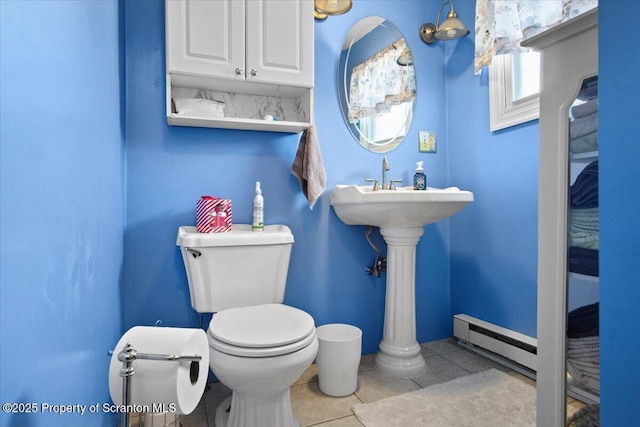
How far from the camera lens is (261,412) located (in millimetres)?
1236

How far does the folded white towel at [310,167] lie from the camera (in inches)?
68.4

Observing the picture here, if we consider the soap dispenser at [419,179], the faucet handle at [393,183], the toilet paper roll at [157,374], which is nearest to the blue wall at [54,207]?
the toilet paper roll at [157,374]

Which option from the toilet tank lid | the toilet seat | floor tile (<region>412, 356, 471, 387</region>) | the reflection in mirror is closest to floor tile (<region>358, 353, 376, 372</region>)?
floor tile (<region>412, 356, 471, 387</region>)

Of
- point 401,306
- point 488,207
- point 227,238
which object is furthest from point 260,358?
point 488,207

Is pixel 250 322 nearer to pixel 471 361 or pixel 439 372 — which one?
pixel 439 372

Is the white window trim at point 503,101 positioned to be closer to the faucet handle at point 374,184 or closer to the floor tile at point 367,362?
the faucet handle at point 374,184

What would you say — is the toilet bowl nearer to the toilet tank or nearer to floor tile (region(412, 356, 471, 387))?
the toilet tank

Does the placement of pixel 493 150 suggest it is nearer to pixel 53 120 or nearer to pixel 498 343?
pixel 498 343

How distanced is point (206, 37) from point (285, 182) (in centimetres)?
75

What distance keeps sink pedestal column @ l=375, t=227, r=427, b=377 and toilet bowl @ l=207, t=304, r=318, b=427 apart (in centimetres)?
66

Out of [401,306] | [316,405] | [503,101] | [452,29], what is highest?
[452,29]

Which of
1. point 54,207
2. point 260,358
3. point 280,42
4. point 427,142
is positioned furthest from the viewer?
point 427,142

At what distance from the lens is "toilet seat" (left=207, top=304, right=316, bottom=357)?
109cm

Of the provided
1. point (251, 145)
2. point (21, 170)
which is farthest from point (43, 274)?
point (251, 145)
